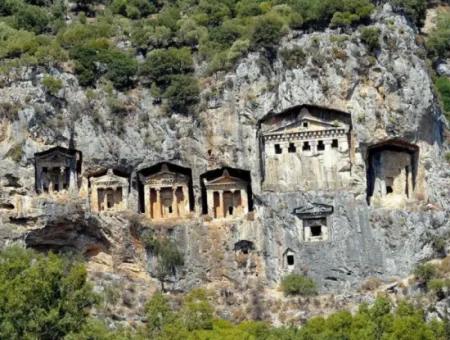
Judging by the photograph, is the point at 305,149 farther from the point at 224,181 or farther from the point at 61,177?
the point at 61,177

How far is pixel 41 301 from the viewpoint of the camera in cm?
4600

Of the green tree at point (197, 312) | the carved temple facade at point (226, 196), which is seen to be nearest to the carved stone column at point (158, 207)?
the carved temple facade at point (226, 196)

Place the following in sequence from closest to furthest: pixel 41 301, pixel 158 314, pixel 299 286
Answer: pixel 41 301, pixel 158 314, pixel 299 286

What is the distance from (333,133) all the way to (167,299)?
1315 centimetres

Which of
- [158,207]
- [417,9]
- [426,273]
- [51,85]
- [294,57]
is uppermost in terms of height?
[417,9]

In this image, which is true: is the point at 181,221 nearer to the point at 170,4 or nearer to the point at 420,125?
the point at 420,125

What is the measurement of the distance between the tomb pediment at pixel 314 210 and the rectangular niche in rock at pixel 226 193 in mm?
3710

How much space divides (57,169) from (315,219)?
1461cm

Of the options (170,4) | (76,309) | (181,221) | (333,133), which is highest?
(170,4)

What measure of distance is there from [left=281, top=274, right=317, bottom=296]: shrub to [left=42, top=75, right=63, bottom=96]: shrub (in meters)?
16.7

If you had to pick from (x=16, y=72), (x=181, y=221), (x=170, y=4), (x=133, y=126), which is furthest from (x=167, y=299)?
(x=170, y=4)

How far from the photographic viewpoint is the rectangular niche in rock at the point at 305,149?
217 ft

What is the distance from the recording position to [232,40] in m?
71.1

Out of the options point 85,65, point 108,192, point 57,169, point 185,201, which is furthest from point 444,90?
point 57,169
